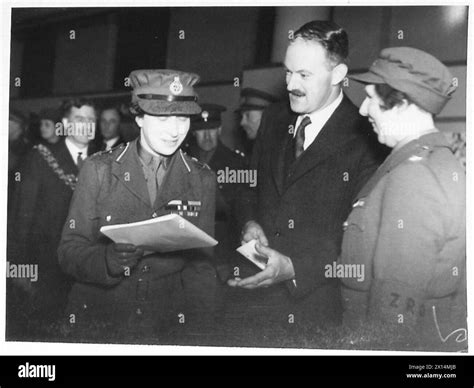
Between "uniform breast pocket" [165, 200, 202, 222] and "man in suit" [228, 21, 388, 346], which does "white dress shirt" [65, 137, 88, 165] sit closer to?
"uniform breast pocket" [165, 200, 202, 222]

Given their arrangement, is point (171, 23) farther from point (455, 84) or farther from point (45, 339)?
point (45, 339)

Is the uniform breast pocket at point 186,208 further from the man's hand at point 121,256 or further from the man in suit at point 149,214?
the man's hand at point 121,256

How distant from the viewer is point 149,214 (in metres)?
3.04

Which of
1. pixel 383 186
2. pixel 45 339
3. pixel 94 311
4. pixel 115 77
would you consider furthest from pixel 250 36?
pixel 45 339

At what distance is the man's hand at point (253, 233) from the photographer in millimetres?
3008

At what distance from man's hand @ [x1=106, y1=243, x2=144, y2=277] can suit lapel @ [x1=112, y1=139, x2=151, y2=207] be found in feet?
0.73

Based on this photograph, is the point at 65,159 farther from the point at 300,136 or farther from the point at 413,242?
the point at 413,242

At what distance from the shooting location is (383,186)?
2.88 m

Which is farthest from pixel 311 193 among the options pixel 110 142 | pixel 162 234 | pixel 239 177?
pixel 110 142

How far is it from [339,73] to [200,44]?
61 centimetres

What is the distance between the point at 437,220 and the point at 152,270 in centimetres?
120

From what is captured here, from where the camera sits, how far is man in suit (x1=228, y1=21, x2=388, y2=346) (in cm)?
295

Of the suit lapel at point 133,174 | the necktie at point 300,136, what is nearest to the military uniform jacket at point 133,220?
the suit lapel at point 133,174
